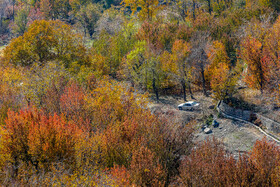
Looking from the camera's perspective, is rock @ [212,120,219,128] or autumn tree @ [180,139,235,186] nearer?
autumn tree @ [180,139,235,186]

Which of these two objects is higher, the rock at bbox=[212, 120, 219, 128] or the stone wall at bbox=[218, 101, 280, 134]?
the stone wall at bbox=[218, 101, 280, 134]

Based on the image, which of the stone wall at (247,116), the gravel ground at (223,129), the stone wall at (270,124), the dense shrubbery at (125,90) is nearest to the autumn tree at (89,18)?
the dense shrubbery at (125,90)

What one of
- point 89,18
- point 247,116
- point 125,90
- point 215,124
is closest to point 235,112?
point 247,116

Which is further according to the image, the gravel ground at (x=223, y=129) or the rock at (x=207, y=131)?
the rock at (x=207, y=131)

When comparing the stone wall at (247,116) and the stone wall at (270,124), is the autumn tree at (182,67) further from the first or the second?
the stone wall at (270,124)

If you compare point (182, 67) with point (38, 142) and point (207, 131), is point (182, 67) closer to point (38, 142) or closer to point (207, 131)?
point (207, 131)

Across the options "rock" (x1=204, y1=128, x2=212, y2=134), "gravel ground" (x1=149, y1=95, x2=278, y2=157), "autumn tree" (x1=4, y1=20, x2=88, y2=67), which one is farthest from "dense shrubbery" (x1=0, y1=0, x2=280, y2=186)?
"rock" (x1=204, y1=128, x2=212, y2=134)

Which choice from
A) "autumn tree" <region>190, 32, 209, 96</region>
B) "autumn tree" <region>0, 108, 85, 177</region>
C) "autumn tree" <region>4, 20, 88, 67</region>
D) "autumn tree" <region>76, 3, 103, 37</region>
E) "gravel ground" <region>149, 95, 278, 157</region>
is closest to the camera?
"autumn tree" <region>0, 108, 85, 177</region>

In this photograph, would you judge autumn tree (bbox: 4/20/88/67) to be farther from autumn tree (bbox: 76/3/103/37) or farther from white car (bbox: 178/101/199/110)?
autumn tree (bbox: 76/3/103/37)

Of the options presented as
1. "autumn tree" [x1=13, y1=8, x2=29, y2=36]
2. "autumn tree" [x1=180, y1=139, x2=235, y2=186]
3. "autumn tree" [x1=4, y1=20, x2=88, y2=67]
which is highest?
"autumn tree" [x1=13, y1=8, x2=29, y2=36]

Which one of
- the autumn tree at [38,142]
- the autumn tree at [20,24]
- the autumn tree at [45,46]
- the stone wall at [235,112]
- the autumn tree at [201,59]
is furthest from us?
the autumn tree at [20,24]

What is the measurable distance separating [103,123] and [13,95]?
1200 cm

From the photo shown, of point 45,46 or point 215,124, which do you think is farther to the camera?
point 45,46

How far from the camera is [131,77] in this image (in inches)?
1997
